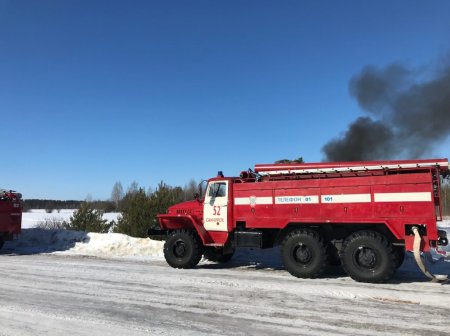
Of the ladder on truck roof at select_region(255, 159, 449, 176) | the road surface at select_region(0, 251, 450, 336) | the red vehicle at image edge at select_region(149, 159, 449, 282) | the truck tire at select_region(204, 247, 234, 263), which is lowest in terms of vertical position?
the road surface at select_region(0, 251, 450, 336)

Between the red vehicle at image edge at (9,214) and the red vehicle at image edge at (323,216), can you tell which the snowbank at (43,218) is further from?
the red vehicle at image edge at (323,216)

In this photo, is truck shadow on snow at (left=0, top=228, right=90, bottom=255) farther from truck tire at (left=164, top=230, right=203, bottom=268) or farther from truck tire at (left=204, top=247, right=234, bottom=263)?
Result: truck tire at (left=204, top=247, right=234, bottom=263)

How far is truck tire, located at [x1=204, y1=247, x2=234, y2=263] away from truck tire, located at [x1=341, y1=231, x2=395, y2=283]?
394 centimetres

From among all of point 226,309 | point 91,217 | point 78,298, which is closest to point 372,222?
point 226,309

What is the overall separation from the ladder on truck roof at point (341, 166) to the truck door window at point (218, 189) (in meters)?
1.07

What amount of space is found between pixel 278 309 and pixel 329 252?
12.1 ft

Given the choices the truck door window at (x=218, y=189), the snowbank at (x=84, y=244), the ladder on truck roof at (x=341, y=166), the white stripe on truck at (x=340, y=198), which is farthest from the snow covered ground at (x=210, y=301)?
the ladder on truck roof at (x=341, y=166)

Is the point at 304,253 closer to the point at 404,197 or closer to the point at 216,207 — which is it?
the point at 404,197

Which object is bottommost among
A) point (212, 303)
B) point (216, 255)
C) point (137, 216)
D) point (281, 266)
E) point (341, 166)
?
point (212, 303)

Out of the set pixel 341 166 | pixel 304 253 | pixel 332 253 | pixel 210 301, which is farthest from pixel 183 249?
pixel 341 166

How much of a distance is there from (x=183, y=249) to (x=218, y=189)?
1893 millimetres

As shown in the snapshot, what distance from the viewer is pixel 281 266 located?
1176 centimetres

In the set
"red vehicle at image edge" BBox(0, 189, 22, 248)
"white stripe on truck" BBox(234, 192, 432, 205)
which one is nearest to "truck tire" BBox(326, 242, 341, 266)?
"white stripe on truck" BBox(234, 192, 432, 205)

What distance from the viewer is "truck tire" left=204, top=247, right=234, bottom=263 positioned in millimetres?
12341
